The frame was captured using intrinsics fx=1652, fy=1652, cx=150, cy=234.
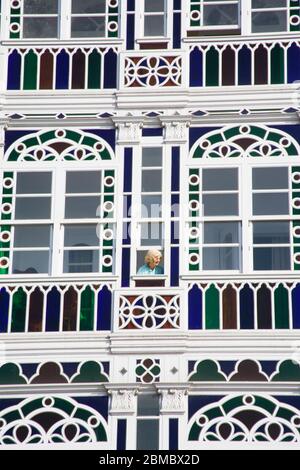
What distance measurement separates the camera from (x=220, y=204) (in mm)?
23828

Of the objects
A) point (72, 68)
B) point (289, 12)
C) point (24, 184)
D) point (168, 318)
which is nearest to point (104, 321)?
point (168, 318)

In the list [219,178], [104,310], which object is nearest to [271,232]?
[219,178]

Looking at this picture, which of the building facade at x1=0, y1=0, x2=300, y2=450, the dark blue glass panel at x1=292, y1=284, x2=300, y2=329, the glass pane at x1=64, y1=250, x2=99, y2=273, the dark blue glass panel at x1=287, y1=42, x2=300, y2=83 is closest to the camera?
the building facade at x1=0, y1=0, x2=300, y2=450

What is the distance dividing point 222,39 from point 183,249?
3.42m

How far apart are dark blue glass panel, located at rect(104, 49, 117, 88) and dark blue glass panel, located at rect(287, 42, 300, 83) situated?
2589 millimetres

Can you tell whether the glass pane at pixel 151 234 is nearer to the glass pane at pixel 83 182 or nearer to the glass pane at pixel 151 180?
the glass pane at pixel 151 180

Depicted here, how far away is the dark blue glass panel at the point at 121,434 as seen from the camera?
22.2 m

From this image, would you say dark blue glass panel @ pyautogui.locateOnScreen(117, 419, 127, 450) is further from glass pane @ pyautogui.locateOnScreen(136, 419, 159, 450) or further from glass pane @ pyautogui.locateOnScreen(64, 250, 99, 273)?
glass pane @ pyautogui.locateOnScreen(64, 250, 99, 273)

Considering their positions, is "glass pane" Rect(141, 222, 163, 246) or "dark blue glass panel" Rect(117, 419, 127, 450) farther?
"glass pane" Rect(141, 222, 163, 246)

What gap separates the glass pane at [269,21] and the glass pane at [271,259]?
3620mm

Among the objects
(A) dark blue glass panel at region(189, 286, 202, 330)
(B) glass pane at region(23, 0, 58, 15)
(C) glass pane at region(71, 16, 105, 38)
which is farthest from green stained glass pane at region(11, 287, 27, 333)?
(B) glass pane at region(23, 0, 58, 15)

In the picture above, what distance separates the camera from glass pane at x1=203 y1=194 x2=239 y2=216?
936 inches

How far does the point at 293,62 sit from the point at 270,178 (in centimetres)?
187

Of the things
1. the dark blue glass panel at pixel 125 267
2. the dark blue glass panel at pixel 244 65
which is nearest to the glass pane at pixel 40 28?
the dark blue glass panel at pixel 244 65
